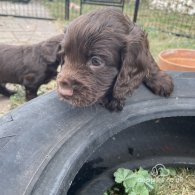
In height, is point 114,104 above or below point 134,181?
above

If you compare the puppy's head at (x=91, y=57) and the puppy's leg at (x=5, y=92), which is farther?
the puppy's leg at (x=5, y=92)

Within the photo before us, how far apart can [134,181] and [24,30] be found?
4735mm

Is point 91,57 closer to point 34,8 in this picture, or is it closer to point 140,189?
point 140,189

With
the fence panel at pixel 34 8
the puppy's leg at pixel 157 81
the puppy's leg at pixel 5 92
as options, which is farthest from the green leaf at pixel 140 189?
the fence panel at pixel 34 8

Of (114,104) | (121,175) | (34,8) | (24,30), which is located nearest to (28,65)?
(121,175)

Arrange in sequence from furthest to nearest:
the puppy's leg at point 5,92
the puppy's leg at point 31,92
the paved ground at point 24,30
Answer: the paved ground at point 24,30, the puppy's leg at point 5,92, the puppy's leg at point 31,92

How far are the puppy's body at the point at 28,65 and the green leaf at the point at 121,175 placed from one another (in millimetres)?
1358

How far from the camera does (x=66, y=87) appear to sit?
1.96 m

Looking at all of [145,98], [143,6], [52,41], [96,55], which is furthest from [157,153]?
[143,6]

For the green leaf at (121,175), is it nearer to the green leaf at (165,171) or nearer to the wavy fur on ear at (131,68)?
the green leaf at (165,171)

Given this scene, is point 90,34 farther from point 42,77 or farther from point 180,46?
point 180,46

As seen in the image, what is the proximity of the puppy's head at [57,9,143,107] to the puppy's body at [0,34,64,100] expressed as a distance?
4.73ft

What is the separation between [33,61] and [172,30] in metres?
3.99

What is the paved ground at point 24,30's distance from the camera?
6028mm
